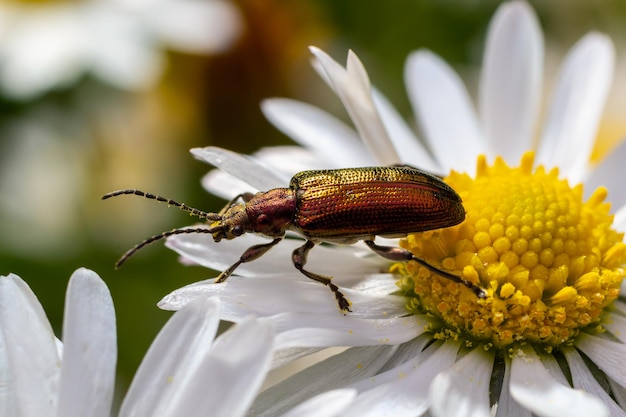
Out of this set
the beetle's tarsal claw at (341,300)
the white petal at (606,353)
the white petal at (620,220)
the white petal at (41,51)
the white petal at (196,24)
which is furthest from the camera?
the white petal at (196,24)

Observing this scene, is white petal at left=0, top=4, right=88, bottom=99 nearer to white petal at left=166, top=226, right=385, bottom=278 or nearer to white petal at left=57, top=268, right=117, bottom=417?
white petal at left=166, top=226, right=385, bottom=278

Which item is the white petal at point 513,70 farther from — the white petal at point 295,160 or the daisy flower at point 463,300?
the white petal at point 295,160

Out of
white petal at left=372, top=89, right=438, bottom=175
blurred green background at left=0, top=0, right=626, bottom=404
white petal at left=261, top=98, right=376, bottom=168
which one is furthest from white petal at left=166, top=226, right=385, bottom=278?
blurred green background at left=0, top=0, right=626, bottom=404

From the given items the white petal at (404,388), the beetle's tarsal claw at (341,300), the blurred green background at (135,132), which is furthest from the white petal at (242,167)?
the blurred green background at (135,132)

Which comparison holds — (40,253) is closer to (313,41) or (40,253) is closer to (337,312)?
(313,41)

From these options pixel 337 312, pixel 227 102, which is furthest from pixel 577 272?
pixel 227 102

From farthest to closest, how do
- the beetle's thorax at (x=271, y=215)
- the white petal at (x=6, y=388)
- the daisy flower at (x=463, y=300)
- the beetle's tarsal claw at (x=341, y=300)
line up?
the beetle's thorax at (x=271, y=215), the beetle's tarsal claw at (x=341, y=300), the daisy flower at (x=463, y=300), the white petal at (x=6, y=388)

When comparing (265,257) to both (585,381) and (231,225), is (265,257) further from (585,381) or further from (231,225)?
(585,381)
